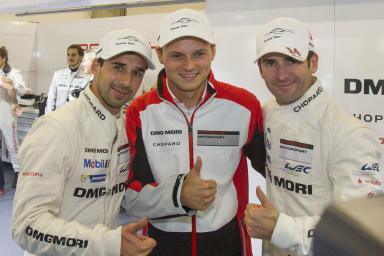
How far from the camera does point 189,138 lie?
5.37 ft

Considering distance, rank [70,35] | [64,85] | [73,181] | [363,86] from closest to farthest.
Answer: [73,181]
[363,86]
[64,85]
[70,35]

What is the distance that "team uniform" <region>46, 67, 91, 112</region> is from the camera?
574 centimetres

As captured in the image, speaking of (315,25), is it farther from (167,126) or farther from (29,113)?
(29,113)

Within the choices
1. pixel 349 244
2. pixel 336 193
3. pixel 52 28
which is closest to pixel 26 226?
pixel 336 193

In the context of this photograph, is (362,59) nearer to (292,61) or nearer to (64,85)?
(292,61)

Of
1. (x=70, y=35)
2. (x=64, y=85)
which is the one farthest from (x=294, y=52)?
(x=70, y=35)

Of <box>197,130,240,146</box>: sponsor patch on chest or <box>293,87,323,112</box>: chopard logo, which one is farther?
<box>197,130,240,146</box>: sponsor patch on chest

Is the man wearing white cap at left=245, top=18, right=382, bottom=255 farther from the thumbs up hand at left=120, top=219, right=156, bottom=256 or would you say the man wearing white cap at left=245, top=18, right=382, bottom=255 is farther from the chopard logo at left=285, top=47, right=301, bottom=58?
the thumbs up hand at left=120, top=219, right=156, bottom=256

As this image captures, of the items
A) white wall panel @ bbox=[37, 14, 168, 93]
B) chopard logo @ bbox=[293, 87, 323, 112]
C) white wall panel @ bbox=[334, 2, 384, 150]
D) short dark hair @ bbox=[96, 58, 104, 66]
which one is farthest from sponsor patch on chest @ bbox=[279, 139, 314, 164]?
white wall panel @ bbox=[37, 14, 168, 93]

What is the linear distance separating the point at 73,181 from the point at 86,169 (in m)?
0.06

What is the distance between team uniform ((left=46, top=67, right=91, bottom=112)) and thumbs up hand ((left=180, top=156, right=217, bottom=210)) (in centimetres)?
449

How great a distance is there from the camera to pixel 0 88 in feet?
18.0

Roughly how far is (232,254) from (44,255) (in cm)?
75

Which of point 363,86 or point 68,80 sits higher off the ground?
point 68,80
